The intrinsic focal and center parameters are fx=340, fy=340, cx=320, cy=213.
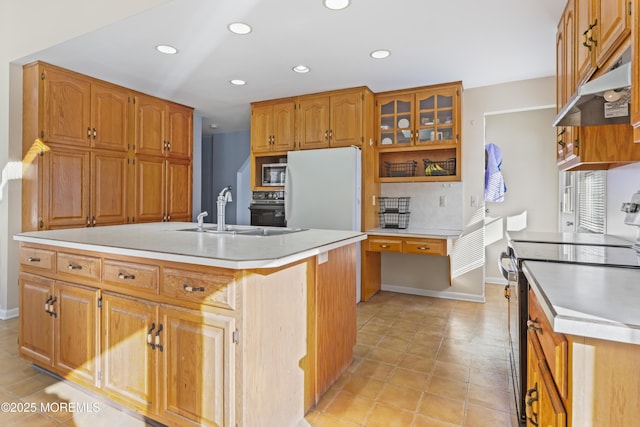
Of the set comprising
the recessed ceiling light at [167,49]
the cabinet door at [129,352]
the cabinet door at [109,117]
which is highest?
the recessed ceiling light at [167,49]

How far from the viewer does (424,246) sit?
3.54 metres

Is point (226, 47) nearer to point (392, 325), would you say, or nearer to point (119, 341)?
point (119, 341)

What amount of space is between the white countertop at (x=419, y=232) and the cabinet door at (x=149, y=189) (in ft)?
8.72

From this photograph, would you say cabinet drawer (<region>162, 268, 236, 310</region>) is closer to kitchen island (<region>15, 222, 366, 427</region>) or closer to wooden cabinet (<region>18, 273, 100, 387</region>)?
kitchen island (<region>15, 222, 366, 427</region>)

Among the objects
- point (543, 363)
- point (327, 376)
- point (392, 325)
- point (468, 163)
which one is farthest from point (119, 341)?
point (468, 163)

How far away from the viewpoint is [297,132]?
4211 millimetres

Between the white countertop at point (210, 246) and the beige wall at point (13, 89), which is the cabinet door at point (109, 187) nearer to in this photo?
the beige wall at point (13, 89)

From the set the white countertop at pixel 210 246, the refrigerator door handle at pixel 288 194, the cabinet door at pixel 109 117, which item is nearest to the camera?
the white countertop at pixel 210 246

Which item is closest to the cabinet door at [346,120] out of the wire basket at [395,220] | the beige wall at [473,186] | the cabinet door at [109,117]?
the wire basket at [395,220]

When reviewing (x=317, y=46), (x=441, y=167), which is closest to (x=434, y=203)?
(x=441, y=167)

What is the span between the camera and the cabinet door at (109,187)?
3.63 metres

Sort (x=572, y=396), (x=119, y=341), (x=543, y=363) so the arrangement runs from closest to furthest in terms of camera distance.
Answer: (x=572, y=396) < (x=543, y=363) < (x=119, y=341)

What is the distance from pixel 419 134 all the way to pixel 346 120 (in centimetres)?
84

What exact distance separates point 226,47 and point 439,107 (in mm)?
2310
